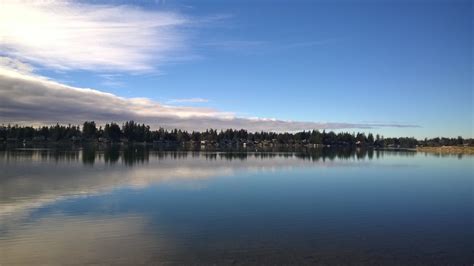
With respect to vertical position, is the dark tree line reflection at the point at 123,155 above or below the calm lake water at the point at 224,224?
A: above

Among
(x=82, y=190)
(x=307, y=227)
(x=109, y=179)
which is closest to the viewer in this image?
(x=307, y=227)

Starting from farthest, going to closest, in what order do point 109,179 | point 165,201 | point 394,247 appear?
1. point 109,179
2. point 165,201
3. point 394,247

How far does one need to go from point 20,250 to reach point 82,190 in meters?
15.1

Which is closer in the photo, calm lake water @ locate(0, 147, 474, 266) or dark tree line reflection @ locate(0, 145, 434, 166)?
calm lake water @ locate(0, 147, 474, 266)

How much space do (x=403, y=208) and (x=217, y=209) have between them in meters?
12.7

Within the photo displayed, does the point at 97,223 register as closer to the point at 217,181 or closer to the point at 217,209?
the point at 217,209

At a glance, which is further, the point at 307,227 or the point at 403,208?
the point at 403,208

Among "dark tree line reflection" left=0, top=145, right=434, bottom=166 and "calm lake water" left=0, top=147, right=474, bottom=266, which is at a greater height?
"dark tree line reflection" left=0, top=145, right=434, bottom=166

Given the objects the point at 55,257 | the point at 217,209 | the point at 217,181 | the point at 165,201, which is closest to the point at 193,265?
the point at 55,257

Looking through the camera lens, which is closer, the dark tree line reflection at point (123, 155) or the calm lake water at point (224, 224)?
the calm lake water at point (224, 224)

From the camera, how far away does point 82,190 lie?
29281 millimetres

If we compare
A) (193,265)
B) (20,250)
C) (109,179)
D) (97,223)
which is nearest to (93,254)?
(20,250)

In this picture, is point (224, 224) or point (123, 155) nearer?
point (224, 224)

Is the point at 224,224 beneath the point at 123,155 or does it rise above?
beneath
